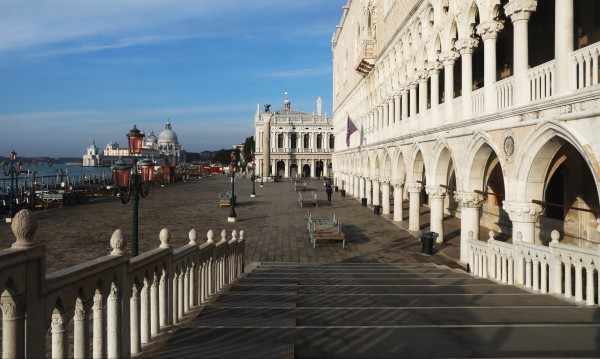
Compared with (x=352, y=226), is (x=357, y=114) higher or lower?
higher

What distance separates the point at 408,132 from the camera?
2158 cm

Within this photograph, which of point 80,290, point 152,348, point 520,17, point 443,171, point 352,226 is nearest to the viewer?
point 80,290

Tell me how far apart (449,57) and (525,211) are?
683 cm

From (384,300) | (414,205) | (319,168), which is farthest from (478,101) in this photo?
(319,168)

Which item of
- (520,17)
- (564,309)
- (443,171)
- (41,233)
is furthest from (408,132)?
(41,233)

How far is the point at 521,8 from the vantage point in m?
10.9

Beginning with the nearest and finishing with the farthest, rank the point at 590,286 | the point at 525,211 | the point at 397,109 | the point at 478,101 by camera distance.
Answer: the point at 590,286 → the point at 525,211 → the point at 478,101 → the point at 397,109

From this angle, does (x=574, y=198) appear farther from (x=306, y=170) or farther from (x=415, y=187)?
(x=306, y=170)

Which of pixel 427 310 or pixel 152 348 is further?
pixel 427 310

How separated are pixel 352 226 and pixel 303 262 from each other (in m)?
8.83

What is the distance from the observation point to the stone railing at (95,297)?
9.60 feet

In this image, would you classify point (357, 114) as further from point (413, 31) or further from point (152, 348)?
point (152, 348)

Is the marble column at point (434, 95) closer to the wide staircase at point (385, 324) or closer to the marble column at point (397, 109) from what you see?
the marble column at point (397, 109)

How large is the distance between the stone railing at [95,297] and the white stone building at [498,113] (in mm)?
7234
